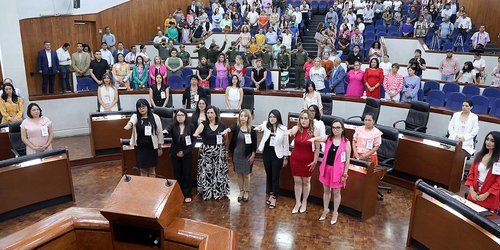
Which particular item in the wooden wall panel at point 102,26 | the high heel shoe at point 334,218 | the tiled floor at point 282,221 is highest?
the wooden wall panel at point 102,26

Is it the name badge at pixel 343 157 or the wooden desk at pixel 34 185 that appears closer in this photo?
the name badge at pixel 343 157

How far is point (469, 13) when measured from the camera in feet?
51.5

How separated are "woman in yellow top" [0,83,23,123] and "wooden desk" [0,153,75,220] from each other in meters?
2.07

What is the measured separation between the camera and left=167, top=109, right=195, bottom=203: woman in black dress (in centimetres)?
584

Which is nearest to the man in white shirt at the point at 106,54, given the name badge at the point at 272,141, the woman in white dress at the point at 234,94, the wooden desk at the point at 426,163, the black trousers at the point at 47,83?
the black trousers at the point at 47,83

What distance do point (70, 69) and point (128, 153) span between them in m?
6.42

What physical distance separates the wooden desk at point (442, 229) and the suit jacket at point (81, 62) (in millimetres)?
8988

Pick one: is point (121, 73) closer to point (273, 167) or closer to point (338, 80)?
point (338, 80)

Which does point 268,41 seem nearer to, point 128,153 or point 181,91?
point 181,91

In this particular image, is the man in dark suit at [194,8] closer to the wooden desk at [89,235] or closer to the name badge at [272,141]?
the name badge at [272,141]

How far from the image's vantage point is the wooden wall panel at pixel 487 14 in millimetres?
14719

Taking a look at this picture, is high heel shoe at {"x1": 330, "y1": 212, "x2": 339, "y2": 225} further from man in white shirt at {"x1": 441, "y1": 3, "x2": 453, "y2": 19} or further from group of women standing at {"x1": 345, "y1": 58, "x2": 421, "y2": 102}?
man in white shirt at {"x1": 441, "y1": 3, "x2": 453, "y2": 19}

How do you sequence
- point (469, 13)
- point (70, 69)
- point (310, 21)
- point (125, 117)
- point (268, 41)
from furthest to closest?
1. point (310, 21)
2. point (469, 13)
3. point (268, 41)
4. point (70, 69)
5. point (125, 117)

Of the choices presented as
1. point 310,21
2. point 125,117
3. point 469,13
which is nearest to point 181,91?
point 125,117
